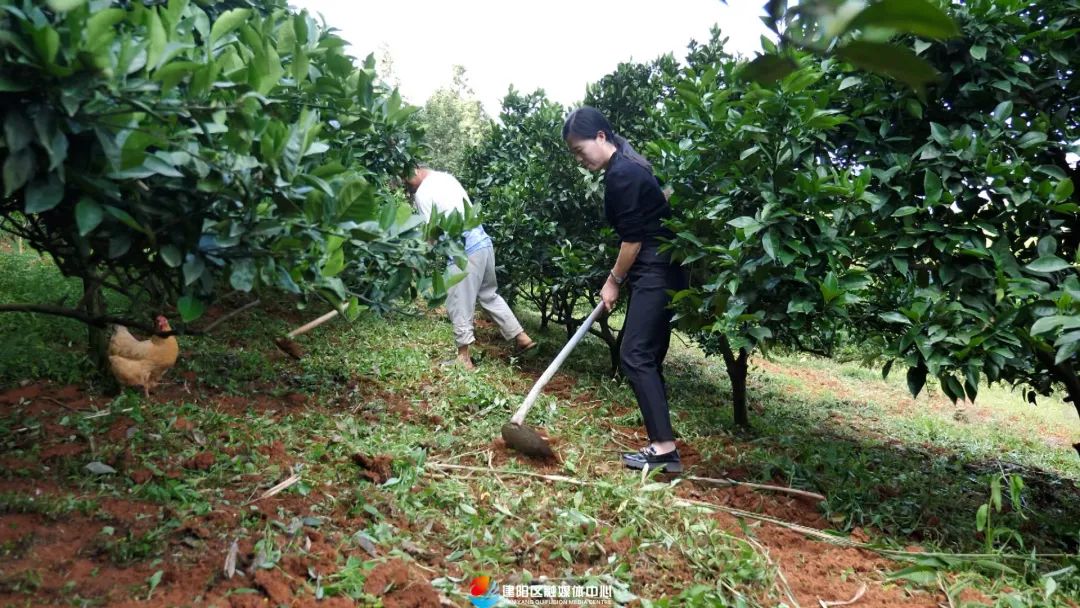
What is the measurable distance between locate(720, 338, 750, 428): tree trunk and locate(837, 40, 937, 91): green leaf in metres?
4.30

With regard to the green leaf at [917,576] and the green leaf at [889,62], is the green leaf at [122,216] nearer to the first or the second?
the green leaf at [889,62]

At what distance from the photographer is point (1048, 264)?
103 inches

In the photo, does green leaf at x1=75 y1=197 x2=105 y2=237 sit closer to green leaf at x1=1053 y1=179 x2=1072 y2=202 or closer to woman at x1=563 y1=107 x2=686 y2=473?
woman at x1=563 y1=107 x2=686 y2=473

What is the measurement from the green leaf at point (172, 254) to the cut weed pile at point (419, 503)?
94 cm

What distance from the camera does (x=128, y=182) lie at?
5.11 ft

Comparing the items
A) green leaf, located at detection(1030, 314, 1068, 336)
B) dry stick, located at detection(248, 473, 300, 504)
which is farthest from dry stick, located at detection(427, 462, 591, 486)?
green leaf, located at detection(1030, 314, 1068, 336)

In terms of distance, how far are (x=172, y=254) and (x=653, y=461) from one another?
101 inches

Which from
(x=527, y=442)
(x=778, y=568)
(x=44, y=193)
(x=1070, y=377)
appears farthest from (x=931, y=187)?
(x=44, y=193)

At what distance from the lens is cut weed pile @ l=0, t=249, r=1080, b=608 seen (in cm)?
211

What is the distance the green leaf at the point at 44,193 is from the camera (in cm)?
135

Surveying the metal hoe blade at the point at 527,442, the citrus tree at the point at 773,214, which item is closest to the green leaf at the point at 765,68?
the citrus tree at the point at 773,214

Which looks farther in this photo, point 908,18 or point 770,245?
point 770,245

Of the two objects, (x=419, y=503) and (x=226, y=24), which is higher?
(x=226, y=24)

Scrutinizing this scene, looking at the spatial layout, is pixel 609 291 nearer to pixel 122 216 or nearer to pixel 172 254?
pixel 172 254
